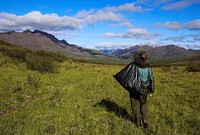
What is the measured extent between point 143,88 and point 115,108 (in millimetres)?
3074

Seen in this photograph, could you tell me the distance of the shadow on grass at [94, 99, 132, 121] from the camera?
9.47 m

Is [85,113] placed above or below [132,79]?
below

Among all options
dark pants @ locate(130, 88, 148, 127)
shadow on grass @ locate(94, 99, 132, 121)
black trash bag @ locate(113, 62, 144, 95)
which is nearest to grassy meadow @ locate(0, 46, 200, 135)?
shadow on grass @ locate(94, 99, 132, 121)

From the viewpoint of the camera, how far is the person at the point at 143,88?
7.96m

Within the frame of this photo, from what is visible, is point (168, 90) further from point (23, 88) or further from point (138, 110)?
point (23, 88)

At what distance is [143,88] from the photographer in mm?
7996

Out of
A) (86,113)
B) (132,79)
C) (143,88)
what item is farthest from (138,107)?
(86,113)

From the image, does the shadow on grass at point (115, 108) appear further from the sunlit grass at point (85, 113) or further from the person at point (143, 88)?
the person at point (143, 88)

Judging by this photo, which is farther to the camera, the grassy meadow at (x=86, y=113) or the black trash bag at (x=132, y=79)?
the black trash bag at (x=132, y=79)

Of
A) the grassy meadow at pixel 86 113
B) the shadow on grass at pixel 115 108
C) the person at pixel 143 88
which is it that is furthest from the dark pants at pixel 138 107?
the shadow on grass at pixel 115 108

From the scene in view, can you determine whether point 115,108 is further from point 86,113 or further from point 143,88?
point 143,88

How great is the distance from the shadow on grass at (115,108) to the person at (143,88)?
97 cm

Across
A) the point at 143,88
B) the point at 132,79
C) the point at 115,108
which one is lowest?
the point at 115,108

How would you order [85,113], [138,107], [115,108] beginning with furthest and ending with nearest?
1. [115,108]
2. [85,113]
3. [138,107]
